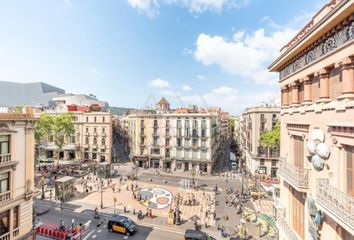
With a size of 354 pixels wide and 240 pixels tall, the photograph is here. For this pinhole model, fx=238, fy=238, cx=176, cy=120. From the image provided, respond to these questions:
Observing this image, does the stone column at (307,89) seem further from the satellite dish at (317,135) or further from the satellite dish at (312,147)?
the satellite dish at (312,147)

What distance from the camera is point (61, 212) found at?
36.4m

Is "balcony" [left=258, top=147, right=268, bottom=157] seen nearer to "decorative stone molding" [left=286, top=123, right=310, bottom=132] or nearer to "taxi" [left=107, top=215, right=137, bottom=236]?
"taxi" [left=107, top=215, right=137, bottom=236]

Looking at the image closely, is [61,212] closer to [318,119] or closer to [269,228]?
[269,228]

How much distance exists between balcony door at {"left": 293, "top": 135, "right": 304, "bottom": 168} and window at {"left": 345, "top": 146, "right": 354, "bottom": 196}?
414 centimetres

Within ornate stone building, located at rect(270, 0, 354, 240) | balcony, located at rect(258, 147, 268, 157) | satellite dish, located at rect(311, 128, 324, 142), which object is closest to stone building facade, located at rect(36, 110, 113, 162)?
balcony, located at rect(258, 147, 268, 157)

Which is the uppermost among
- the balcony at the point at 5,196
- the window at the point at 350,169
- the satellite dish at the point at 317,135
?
the satellite dish at the point at 317,135

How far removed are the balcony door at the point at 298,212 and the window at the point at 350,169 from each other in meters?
4.79

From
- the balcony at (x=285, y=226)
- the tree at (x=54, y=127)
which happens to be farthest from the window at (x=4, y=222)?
the tree at (x=54, y=127)

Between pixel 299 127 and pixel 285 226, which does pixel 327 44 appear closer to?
pixel 299 127

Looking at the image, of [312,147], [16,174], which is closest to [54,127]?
[16,174]

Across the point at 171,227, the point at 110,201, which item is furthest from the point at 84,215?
the point at 171,227

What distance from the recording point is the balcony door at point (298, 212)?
13.6 metres

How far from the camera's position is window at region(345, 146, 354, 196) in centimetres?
894

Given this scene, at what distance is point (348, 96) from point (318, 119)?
99.4 inches
